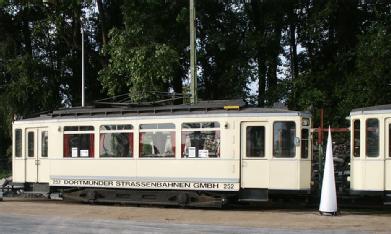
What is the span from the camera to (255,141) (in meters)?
17.9

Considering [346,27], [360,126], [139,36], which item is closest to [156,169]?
[360,126]

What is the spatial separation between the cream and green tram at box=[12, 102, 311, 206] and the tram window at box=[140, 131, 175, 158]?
3 cm

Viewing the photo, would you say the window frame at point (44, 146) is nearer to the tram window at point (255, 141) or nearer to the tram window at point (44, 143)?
the tram window at point (44, 143)

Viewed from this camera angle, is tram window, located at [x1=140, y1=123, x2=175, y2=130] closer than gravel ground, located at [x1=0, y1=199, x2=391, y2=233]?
No

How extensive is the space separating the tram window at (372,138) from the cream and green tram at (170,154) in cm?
152

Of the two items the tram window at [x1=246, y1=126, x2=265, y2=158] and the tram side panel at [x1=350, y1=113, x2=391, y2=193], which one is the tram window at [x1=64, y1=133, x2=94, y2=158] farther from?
the tram side panel at [x1=350, y1=113, x2=391, y2=193]

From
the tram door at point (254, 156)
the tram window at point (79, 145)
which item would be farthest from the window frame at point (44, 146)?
the tram door at point (254, 156)

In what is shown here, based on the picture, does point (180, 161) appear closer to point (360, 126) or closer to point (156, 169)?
point (156, 169)

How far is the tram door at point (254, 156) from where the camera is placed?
58.0 feet

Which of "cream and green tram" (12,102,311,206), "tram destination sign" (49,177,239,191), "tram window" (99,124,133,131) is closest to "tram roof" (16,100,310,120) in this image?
"cream and green tram" (12,102,311,206)

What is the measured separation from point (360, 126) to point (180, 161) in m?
5.03

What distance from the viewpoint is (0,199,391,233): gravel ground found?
13875 mm

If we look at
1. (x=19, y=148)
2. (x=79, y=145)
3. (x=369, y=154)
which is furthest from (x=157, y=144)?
(x=369, y=154)

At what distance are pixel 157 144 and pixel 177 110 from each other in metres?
1.14
